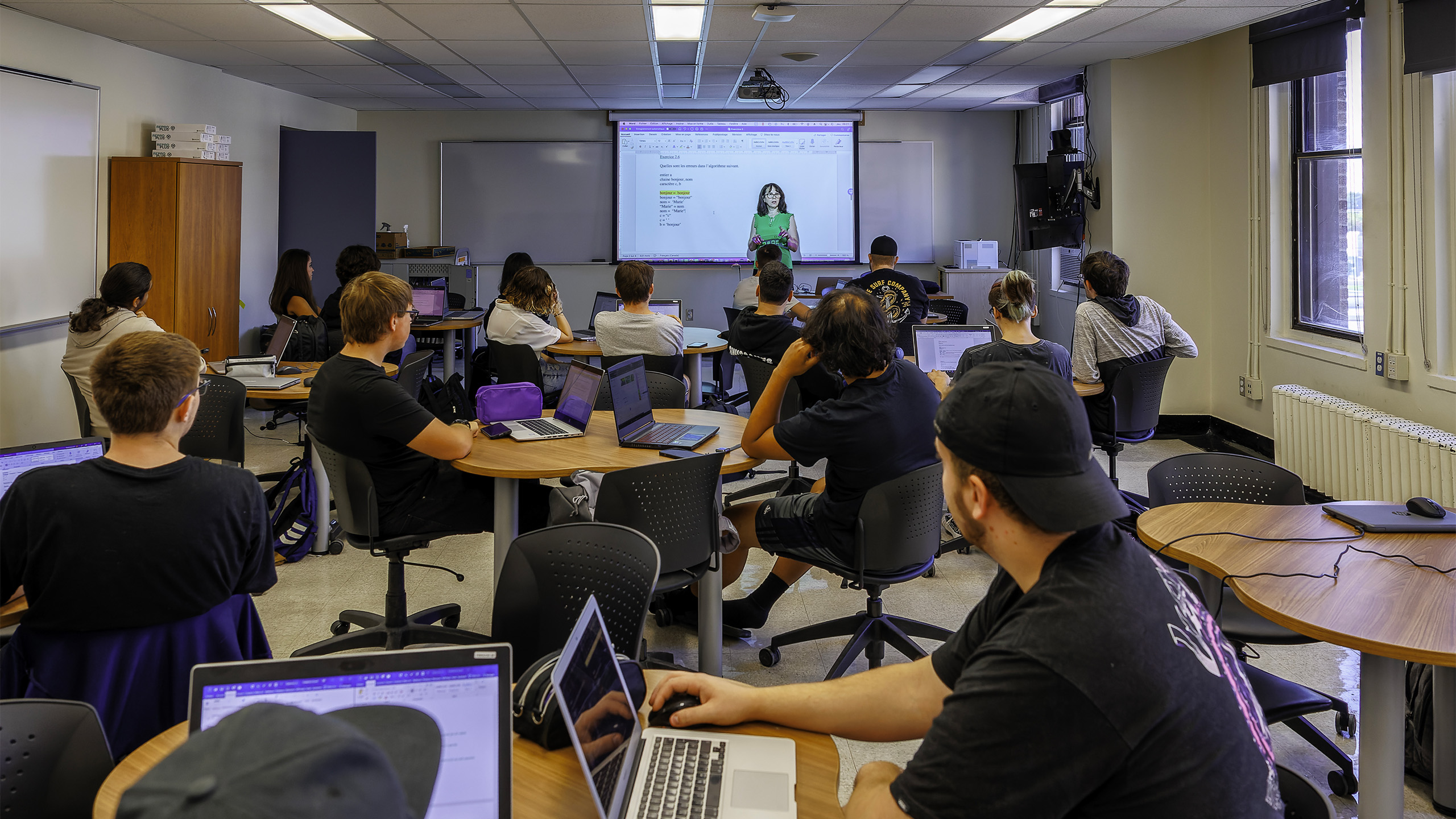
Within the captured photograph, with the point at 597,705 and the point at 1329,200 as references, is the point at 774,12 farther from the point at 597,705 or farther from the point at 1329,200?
the point at 597,705

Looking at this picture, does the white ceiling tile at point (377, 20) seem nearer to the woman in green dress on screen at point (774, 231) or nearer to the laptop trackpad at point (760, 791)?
the woman in green dress on screen at point (774, 231)

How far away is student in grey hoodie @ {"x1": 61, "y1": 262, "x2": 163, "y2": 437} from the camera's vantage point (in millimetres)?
4445

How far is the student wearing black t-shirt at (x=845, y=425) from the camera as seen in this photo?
302 centimetres

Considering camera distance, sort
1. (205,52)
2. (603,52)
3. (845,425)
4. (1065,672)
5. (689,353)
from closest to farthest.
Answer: (1065,672), (845,425), (689,353), (205,52), (603,52)

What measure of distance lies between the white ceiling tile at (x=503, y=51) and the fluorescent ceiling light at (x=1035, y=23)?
10.0 ft

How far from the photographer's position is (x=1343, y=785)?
260cm

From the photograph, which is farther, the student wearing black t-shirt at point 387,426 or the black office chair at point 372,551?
the black office chair at point 372,551

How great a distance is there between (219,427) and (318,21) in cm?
299

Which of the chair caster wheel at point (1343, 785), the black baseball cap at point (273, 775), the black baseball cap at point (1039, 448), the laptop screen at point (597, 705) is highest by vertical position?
the black baseball cap at point (1039, 448)

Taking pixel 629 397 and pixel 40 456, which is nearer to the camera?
pixel 40 456

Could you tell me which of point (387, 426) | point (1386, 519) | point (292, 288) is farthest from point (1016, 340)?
point (292, 288)

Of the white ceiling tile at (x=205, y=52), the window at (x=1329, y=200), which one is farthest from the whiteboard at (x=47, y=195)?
the window at (x=1329, y=200)

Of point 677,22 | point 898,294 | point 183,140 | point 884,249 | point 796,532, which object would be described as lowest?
point 796,532

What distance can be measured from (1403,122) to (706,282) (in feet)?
23.3
